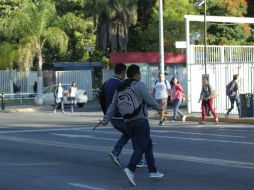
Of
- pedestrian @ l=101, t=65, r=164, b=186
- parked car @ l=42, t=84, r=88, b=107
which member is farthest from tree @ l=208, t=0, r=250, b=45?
pedestrian @ l=101, t=65, r=164, b=186

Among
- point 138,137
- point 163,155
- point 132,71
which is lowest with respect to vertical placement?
point 163,155

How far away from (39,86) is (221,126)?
22377 mm

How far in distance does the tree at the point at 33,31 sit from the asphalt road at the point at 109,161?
22.3 meters

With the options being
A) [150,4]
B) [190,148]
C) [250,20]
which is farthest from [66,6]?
[190,148]

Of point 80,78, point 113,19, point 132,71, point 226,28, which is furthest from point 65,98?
point 132,71

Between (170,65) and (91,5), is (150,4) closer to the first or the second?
(91,5)

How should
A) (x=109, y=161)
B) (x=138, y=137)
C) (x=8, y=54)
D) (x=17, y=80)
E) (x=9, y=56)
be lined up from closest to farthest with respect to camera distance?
(x=138, y=137), (x=109, y=161), (x=9, y=56), (x=8, y=54), (x=17, y=80)

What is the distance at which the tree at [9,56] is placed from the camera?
45.6m

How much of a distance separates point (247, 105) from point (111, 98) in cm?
1338

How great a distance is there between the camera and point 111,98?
11.8 metres

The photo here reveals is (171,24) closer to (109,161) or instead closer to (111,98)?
(109,161)

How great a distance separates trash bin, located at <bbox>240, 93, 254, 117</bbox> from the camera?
2409 centimetres

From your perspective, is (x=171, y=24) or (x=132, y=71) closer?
(x=132, y=71)

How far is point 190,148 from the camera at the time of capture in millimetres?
14633
